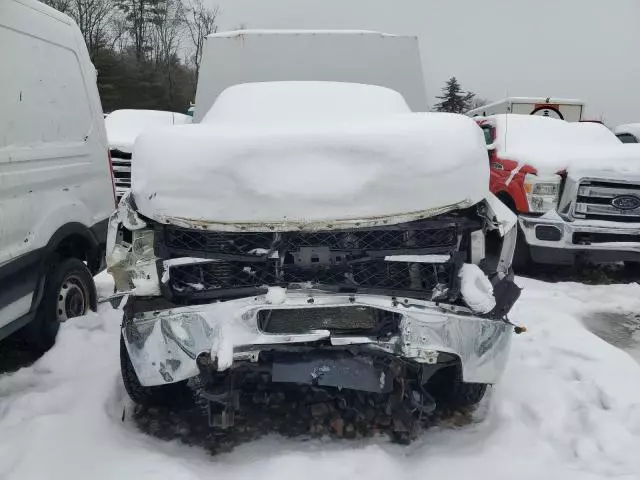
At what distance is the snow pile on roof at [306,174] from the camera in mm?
2455

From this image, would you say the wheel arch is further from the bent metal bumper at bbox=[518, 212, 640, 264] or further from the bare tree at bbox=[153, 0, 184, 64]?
the bare tree at bbox=[153, 0, 184, 64]

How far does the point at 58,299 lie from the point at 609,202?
5298mm

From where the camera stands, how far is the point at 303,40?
6.13m

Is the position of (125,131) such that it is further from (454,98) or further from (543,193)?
(454,98)

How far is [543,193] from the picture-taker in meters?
5.98

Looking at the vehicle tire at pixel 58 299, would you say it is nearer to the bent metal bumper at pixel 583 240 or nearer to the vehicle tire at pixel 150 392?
the vehicle tire at pixel 150 392

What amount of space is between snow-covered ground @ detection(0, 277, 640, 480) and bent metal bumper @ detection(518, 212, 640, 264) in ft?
6.74

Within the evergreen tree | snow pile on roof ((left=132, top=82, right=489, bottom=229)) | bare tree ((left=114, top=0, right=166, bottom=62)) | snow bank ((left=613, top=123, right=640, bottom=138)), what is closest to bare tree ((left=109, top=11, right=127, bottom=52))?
bare tree ((left=114, top=0, right=166, bottom=62))

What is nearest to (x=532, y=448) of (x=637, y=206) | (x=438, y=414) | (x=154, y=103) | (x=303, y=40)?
(x=438, y=414)

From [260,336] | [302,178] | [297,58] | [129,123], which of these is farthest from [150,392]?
[129,123]

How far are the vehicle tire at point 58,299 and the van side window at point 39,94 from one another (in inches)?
33.9

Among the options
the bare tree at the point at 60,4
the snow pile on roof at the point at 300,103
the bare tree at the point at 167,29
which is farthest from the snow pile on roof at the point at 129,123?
the bare tree at the point at 167,29

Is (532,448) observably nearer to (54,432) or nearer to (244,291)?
(244,291)

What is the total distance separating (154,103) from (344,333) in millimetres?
30725
